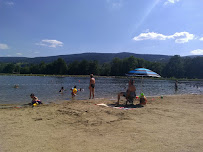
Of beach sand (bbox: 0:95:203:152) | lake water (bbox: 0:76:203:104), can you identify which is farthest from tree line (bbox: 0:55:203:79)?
beach sand (bbox: 0:95:203:152)

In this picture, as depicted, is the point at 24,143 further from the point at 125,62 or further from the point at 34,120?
the point at 125,62

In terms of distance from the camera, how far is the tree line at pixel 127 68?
9844cm

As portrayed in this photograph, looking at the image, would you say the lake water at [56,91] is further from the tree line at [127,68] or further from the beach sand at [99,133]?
the tree line at [127,68]

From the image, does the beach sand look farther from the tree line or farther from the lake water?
the tree line

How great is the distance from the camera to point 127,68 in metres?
105

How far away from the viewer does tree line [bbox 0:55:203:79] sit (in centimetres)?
9844

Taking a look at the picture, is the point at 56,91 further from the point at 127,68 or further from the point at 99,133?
the point at 127,68

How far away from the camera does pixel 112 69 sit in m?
111

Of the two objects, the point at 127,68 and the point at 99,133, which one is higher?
the point at 127,68

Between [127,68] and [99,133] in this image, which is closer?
[99,133]

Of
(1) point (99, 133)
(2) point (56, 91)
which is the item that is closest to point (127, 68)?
(2) point (56, 91)

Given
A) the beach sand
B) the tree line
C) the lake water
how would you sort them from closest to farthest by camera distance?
the beach sand < the lake water < the tree line

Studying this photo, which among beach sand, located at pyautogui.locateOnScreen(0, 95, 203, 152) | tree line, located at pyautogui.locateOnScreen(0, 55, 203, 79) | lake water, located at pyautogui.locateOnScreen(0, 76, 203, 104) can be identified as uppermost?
tree line, located at pyautogui.locateOnScreen(0, 55, 203, 79)

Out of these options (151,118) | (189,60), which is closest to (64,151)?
(151,118)
